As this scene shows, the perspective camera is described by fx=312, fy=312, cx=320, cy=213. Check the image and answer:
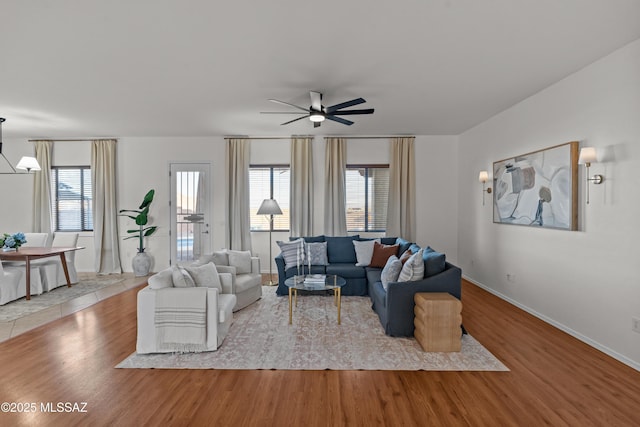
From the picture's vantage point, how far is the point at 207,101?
455 centimetres

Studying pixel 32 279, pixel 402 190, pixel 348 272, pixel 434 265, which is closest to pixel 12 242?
pixel 32 279

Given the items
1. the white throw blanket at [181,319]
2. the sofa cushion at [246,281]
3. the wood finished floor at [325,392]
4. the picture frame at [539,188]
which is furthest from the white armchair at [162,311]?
the picture frame at [539,188]

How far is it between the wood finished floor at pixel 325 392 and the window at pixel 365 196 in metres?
3.71

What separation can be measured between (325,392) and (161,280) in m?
1.97

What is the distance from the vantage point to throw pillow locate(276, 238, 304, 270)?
5109mm

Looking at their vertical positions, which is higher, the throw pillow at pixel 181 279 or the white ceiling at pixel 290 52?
the white ceiling at pixel 290 52

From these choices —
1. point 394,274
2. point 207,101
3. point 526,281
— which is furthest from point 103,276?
point 526,281

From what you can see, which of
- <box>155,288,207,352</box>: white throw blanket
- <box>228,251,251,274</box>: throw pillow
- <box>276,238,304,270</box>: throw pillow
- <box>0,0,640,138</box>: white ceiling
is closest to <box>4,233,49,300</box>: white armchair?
<box>0,0,640,138</box>: white ceiling

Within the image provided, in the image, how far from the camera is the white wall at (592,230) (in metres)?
2.94

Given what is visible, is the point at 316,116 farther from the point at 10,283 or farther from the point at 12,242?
the point at 12,242

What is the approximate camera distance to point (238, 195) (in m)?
6.65

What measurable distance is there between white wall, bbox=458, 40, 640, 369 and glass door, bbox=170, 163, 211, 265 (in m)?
5.78

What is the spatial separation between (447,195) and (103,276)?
7468mm

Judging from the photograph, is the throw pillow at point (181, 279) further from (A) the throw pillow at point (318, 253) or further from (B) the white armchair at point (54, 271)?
(B) the white armchair at point (54, 271)
